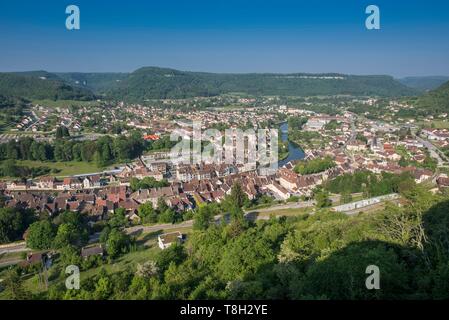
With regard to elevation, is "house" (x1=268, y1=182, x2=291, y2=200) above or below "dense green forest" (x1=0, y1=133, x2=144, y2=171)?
below

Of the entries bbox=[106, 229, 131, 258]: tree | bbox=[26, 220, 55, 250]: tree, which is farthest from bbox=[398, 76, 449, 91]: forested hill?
bbox=[26, 220, 55, 250]: tree

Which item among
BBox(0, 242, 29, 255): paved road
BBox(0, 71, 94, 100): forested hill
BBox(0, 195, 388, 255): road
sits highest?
BBox(0, 71, 94, 100): forested hill

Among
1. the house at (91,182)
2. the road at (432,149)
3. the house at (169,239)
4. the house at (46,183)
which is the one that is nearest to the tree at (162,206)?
the house at (169,239)

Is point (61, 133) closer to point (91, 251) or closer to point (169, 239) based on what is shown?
point (91, 251)

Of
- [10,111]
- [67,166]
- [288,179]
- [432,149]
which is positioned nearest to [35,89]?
[10,111]

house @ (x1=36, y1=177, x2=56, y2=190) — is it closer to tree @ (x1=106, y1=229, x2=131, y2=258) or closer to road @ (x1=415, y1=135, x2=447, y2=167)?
tree @ (x1=106, y1=229, x2=131, y2=258)

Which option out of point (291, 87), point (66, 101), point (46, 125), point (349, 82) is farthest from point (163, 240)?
point (349, 82)

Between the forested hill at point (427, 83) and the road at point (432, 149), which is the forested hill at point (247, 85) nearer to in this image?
the forested hill at point (427, 83)
